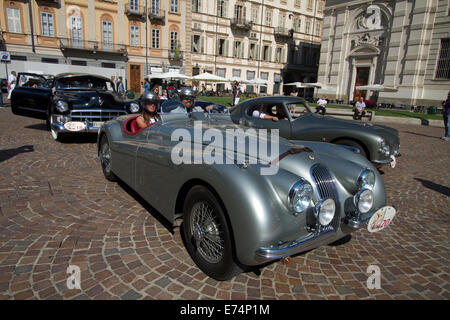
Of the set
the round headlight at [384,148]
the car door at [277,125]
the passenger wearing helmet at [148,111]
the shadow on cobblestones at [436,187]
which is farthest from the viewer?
the car door at [277,125]

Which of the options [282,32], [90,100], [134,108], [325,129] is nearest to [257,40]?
[282,32]

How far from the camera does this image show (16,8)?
28.3 meters

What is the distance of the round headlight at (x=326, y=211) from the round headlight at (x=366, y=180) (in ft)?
2.04

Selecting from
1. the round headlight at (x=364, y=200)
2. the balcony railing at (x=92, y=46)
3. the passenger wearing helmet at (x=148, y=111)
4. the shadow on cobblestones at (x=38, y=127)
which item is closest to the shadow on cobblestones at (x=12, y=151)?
the shadow on cobblestones at (x=38, y=127)

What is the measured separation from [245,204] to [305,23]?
5137 centimetres

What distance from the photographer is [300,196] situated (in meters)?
2.04

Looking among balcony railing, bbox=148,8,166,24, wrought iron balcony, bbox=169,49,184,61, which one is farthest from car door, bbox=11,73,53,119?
balcony railing, bbox=148,8,166,24

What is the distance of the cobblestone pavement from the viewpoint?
2.22 meters

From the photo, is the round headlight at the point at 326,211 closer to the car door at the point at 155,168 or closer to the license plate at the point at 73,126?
the car door at the point at 155,168

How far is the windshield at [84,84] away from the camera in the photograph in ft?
25.5

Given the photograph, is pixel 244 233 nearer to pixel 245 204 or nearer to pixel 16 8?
pixel 245 204

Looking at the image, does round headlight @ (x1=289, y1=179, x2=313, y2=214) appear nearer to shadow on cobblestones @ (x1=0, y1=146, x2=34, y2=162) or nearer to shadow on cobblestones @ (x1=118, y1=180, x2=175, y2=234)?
shadow on cobblestones @ (x1=118, y1=180, x2=175, y2=234)
